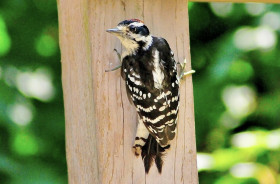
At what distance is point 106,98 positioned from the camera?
4.04 metres

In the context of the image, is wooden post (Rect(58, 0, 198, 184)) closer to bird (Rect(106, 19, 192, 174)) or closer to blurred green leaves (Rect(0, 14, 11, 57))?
bird (Rect(106, 19, 192, 174))

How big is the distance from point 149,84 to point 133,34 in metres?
0.26

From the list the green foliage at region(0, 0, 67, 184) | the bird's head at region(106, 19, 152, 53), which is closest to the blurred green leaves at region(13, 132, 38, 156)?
the green foliage at region(0, 0, 67, 184)

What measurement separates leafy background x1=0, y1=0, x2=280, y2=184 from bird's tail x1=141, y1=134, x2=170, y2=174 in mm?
1066

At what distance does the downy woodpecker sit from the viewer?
396 cm

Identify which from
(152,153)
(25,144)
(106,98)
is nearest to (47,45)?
(25,144)

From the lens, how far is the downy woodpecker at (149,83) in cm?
396

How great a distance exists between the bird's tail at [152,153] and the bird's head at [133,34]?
470 mm

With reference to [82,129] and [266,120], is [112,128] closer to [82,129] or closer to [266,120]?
[82,129]

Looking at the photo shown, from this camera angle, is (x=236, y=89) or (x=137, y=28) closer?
(x=137, y=28)

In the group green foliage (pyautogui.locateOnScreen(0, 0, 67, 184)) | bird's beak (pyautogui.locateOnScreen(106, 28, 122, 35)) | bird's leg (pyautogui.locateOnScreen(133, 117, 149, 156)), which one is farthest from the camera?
green foliage (pyautogui.locateOnScreen(0, 0, 67, 184))

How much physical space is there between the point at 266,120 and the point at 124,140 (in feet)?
5.20

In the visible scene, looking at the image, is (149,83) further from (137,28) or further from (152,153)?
(152,153)

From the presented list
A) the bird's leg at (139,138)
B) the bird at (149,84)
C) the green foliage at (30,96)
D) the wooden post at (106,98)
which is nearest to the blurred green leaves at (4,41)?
the green foliage at (30,96)
